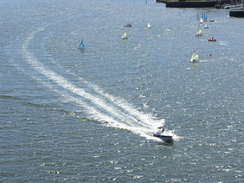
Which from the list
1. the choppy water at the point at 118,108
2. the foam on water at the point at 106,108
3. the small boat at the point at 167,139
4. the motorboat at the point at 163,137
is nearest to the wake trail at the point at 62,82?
the foam on water at the point at 106,108

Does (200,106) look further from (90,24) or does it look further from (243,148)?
(90,24)

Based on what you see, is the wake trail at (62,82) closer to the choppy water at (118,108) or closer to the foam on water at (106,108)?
the foam on water at (106,108)

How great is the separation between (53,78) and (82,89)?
793 cm

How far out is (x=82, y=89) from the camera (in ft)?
250

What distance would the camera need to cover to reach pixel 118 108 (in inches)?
2635

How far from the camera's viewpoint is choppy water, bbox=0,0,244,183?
50.8m

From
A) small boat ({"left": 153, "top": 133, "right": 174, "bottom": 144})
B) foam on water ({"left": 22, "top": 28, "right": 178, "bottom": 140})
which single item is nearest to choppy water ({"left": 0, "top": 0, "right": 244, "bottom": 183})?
foam on water ({"left": 22, "top": 28, "right": 178, "bottom": 140})

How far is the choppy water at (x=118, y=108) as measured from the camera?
167ft

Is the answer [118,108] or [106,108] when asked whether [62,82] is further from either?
[118,108]

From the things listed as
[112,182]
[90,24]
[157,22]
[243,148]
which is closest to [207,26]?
[157,22]

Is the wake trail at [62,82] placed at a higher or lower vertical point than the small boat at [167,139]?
higher

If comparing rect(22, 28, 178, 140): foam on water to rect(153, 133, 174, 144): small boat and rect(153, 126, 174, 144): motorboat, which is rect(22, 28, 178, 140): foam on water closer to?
rect(153, 126, 174, 144): motorboat

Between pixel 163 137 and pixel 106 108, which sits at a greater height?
pixel 106 108

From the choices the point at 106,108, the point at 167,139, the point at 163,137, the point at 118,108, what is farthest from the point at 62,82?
the point at 167,139
